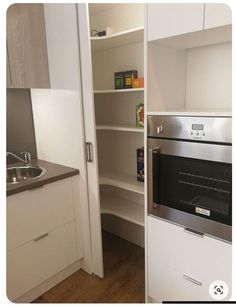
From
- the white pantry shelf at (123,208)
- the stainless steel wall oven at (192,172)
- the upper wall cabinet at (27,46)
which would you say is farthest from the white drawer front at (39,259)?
the upper wall cabinet at (27,46)

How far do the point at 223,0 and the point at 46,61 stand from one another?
1.34 metres

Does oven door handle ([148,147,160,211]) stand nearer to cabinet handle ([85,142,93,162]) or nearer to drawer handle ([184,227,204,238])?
drawer handle ([184,227,204,238])

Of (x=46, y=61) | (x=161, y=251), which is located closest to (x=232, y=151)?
(x=161, y=251)

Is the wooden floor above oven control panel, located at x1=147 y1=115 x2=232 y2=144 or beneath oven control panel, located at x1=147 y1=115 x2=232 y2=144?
beneath

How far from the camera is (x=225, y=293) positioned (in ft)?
4.09

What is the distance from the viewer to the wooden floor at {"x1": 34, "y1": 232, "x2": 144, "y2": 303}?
5.78 ft

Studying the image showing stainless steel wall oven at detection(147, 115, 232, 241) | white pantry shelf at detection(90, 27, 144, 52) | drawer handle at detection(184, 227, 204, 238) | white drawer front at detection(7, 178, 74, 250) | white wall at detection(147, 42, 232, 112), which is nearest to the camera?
stainless steel wall oven at detection(147, 115, 232, 241)

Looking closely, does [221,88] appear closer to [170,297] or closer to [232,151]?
[232,151]

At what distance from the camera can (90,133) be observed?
1732mm

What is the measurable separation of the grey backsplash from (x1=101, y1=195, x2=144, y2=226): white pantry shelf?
0.88 meters

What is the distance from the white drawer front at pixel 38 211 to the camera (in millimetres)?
1550

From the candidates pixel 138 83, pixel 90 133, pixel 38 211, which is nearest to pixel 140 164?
pixel 90 133

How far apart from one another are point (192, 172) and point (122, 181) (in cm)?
86

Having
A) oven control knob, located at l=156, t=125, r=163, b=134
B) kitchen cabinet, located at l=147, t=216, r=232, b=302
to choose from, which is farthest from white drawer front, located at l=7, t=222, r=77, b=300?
oven control knob, located at l=156, t=125, r=163, b=134
